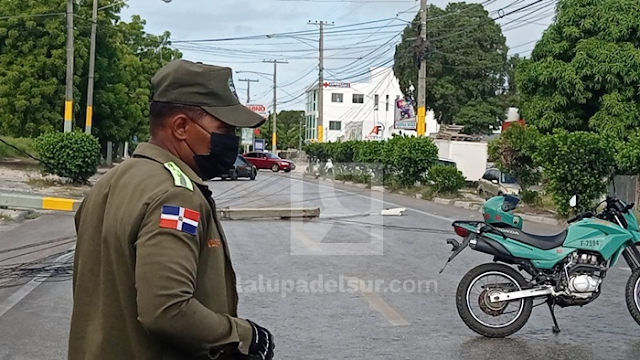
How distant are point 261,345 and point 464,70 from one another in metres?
56.5

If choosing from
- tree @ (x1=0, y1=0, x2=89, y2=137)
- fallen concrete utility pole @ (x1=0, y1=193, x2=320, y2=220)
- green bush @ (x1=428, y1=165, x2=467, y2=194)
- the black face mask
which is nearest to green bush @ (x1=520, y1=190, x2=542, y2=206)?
green bush @ (x1=428, y1=165, x2=467, y2=194)

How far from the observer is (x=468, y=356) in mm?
6863

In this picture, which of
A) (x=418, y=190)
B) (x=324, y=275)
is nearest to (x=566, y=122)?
(x=418, y=190)

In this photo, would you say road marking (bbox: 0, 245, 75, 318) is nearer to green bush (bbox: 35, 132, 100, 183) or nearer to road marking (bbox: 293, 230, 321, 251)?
road marking (bbox: 293, 230, 321, 251)

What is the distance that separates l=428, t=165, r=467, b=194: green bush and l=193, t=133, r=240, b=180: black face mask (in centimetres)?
2650

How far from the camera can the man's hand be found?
253 centimetres

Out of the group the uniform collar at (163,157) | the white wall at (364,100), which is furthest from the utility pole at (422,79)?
the white wall at (364,100)

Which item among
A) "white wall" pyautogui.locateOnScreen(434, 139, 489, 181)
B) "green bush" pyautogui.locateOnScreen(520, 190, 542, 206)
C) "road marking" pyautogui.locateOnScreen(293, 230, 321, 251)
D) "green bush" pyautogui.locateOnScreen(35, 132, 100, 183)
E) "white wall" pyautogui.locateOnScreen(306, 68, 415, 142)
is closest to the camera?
"road marking" pyautogui.locateOnScreen(293, 230, 321, 251)

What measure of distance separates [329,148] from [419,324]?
1728 inches

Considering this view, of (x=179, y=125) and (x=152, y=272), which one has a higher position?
(x=179, y=125)

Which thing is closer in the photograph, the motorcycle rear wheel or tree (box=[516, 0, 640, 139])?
the motorcycle rear wheel

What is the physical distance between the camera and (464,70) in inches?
2263

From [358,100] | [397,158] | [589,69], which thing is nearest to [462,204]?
[589,69]

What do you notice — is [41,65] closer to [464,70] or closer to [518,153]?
[518,153]
